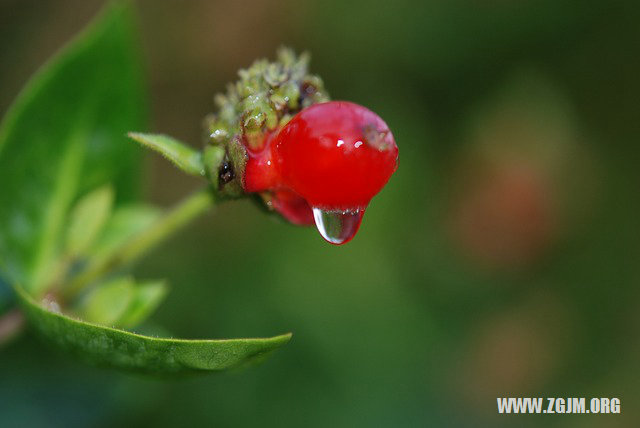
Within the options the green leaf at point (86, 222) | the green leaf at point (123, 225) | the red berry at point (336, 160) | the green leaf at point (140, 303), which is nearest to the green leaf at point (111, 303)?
the green leaf at point (140, 303)

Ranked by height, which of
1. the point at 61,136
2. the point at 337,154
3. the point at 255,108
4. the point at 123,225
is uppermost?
the point at 61,136

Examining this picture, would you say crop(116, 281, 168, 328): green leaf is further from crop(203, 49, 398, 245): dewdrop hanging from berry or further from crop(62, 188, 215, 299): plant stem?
crop(203, 49, 398, 245): dewdrop hanging from berry

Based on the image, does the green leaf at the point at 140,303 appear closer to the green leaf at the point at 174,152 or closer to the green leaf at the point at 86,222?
the green leaf at the point at 86,222

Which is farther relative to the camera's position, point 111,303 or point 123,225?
point 123,225

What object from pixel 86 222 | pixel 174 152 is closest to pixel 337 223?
pixel 174 152

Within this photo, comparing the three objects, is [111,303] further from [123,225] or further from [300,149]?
[300,149]

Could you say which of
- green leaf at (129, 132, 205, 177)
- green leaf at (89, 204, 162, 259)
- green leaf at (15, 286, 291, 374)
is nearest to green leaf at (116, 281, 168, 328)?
green leaf at (15, 286, 291, 374)
